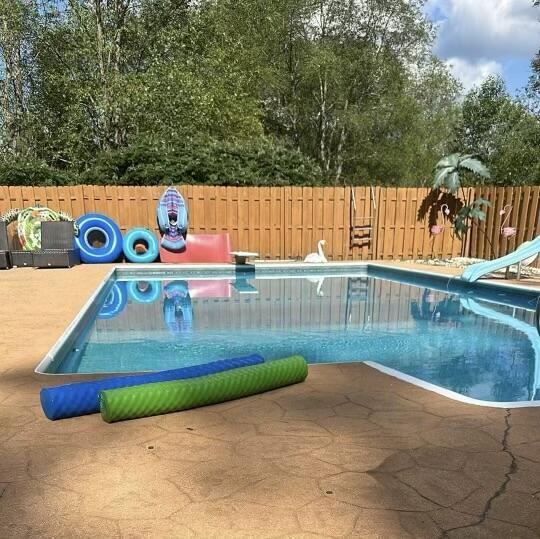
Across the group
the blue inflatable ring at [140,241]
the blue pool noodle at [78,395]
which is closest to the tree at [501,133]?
the blue inflatable ring at [140,241]

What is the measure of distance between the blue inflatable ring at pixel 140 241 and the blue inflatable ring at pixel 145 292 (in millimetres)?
1464

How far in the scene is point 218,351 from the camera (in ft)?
17.0

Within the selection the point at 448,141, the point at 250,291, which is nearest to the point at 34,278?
the point at 250,291

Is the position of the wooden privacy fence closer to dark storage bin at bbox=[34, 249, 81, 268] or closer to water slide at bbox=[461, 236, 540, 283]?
dark storage bin at bbox=[34, 249, 81, 268]

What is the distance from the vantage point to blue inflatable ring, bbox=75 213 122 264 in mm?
10750

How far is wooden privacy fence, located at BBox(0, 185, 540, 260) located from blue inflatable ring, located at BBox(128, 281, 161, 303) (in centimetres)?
282

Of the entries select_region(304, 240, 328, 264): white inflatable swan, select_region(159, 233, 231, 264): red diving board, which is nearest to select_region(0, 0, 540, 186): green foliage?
select_region(159, 233, 231, 264): red diving board

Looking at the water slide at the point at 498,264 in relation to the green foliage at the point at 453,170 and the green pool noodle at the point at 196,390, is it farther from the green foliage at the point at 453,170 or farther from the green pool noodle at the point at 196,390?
the green pool noodle at the point at 196,390

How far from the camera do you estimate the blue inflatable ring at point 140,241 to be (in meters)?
11.0

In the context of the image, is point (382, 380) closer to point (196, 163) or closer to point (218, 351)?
point (218, 351)

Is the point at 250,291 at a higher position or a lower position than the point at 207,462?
lower

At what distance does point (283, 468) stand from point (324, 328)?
4188mm

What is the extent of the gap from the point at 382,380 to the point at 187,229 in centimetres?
885

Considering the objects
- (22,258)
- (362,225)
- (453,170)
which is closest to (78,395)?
(22,258)
